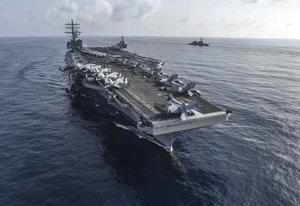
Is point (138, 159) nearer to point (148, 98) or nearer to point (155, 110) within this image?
point (155, 110)

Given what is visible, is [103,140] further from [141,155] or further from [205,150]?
[205,150]

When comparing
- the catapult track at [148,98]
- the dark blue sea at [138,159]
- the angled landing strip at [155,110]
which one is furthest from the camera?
the catapult track at [148,98]

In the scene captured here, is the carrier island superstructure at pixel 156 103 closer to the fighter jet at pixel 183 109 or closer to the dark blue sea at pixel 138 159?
the fighter jet at pixel 183 109

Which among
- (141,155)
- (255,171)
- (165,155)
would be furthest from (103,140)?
(255,171)

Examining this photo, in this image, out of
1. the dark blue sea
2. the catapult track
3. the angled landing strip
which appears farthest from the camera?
the catapult track

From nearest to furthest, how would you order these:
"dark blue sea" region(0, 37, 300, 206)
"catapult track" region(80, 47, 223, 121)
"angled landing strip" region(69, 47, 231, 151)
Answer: "dark blue sea" region(0, 37, 300, 206)
"angled landing strip" region(69, 47, 231, 151)
"catapult track" region(80, 47, 223, 121)

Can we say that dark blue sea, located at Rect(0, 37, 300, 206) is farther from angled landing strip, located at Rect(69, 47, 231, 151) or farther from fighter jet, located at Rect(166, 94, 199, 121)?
fighter jet, located at Rect(166, 94, 199, 121)

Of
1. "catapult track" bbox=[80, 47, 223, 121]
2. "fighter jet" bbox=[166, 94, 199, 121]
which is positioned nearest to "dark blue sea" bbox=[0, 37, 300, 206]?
"catapult track" bbox=[80, 47, 223, 121]

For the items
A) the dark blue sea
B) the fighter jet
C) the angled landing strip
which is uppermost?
the fighter jet

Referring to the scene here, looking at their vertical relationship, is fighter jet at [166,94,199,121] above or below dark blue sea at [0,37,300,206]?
above

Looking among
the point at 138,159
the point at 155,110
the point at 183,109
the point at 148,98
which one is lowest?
the point at 138,159

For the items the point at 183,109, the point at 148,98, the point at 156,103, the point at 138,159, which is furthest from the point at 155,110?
the point at 138,159

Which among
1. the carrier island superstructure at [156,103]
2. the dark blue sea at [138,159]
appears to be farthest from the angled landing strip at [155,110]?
the dark blue sea at [138,159]
